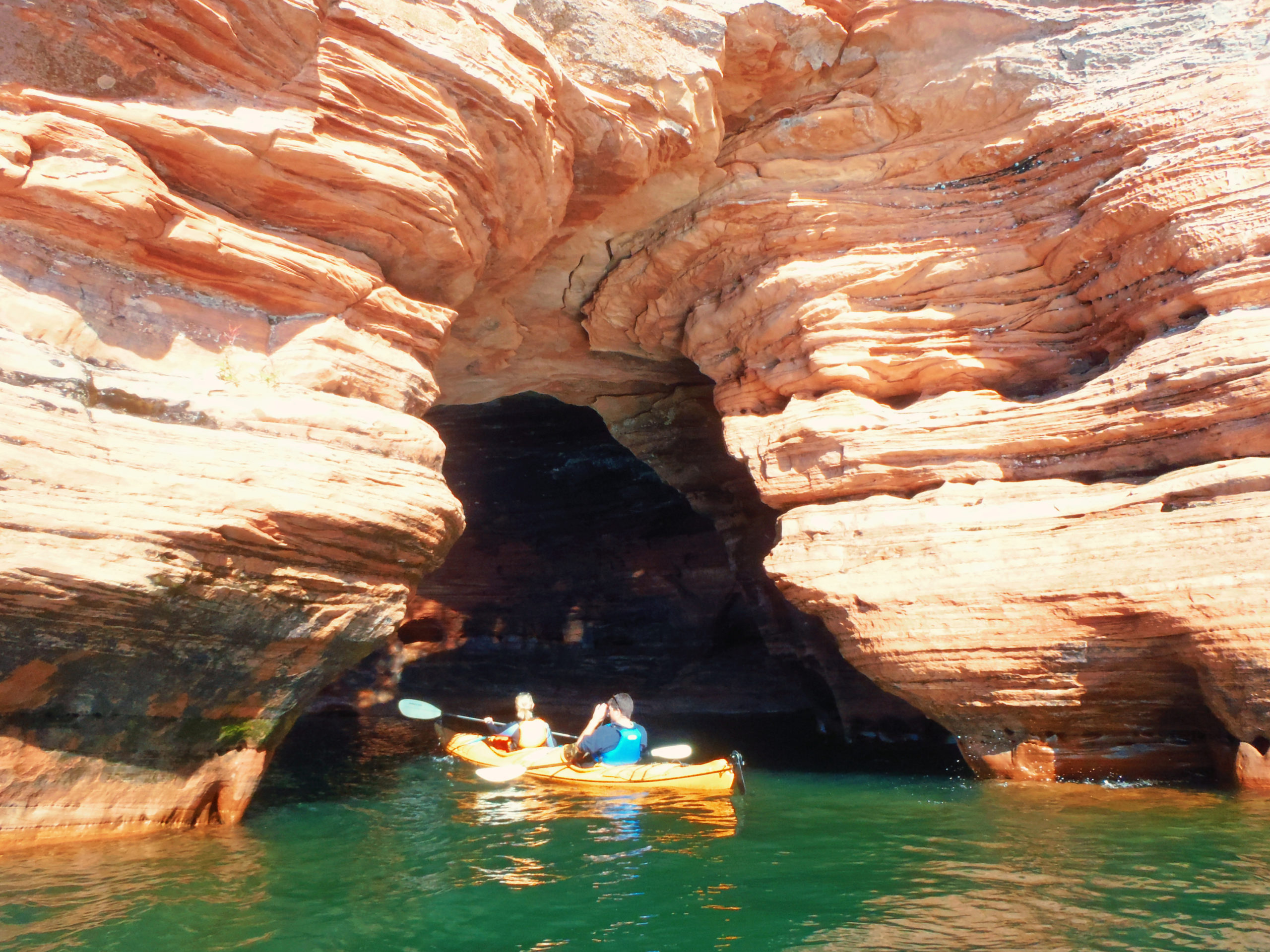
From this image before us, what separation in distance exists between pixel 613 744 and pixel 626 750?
0.17 metres

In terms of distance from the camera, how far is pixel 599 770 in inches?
382

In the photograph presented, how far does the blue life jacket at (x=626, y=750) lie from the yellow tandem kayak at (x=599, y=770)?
1.40 feet

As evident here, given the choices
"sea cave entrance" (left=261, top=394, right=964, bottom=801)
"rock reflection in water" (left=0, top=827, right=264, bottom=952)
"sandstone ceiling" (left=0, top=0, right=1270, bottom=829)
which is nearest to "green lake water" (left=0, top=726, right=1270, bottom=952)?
"rock reflection in water" (left=0, top=827, right=264, bottom=952)

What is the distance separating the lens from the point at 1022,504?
9117 mm

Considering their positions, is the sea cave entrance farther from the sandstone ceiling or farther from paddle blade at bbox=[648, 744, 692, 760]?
the sandstone ceiling

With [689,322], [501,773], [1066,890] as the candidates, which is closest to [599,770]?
[501,773]

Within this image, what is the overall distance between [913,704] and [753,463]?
3266 millimetres

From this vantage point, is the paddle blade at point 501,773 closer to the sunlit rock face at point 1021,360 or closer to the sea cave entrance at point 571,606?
the sunlit rock face at point 1021,360

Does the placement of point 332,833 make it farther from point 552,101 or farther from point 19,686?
point 552,101

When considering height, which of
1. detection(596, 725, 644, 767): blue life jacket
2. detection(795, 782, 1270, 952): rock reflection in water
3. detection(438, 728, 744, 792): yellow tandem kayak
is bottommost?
detection(795, 782, 1270, 952): rock reflection in water

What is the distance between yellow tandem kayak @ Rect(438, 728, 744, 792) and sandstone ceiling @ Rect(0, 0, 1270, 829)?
6.44 feet

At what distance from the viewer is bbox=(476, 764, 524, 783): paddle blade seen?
9961 mm

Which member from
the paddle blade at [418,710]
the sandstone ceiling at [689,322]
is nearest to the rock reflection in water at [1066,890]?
the sandstone ceiling at [689,322]

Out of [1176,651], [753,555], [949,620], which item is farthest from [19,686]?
[753,555]
